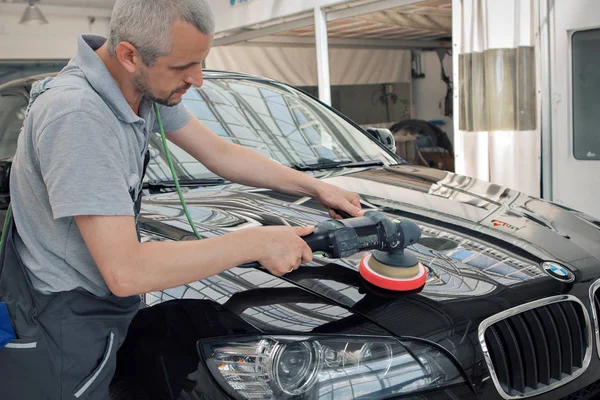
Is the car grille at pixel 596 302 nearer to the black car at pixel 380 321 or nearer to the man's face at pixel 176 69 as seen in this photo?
the black car at pixel 380 321

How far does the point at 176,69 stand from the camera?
131 centimetres

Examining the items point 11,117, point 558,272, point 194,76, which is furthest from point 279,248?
point 11,117

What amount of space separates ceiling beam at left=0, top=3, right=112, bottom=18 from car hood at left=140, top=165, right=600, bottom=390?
9958 millimetres

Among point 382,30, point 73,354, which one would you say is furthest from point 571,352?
point 382,30

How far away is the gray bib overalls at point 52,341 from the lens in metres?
1.35

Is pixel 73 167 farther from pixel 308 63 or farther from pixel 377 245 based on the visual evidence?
pixel 308 63

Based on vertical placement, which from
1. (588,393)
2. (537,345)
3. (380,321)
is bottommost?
(588,393)

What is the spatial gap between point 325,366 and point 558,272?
2.53 feet

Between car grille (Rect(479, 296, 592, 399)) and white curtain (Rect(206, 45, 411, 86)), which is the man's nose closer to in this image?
car grille (Rect(479, 296, 592, 399))

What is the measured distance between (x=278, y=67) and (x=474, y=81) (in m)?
5.21

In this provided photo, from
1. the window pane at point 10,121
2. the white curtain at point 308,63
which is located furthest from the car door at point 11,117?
the white curtain at point 308,63

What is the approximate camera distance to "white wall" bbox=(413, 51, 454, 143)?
12.1 m

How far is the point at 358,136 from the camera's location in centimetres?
301

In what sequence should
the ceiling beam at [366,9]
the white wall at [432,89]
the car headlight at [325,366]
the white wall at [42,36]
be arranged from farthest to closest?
the white wall at [432,89] < the white wall at [42,36] < the ceiling beam at [366,9] < the car headlight at [325,366]
